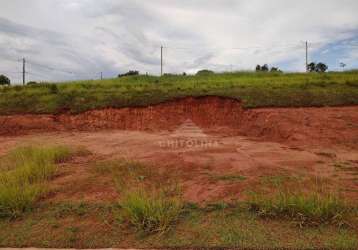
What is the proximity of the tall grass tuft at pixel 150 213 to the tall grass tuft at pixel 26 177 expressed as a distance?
4.71 feet

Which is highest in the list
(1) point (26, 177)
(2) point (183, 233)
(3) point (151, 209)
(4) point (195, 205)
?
(1) point (26, 177)

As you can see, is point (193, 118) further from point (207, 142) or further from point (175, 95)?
point (207, 142)

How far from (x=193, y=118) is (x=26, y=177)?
9.77 meters

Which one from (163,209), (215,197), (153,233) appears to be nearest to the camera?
(153,233)

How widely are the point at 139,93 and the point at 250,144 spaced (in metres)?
7.45

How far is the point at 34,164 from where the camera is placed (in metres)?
6.00

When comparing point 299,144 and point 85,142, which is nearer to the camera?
point 299,144

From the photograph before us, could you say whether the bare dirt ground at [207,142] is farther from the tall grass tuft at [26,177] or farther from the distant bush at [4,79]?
the distant bush at [4,79]

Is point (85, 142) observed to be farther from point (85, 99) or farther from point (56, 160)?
point (85, 99)

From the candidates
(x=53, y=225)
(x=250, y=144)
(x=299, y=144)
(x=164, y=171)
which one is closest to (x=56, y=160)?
(x=164, y=171)

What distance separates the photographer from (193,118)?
14539 mm

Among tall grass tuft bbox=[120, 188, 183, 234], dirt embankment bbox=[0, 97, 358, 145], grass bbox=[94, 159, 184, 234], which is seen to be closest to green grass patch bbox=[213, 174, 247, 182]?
grass bbox=[94, 159, 184, 234]

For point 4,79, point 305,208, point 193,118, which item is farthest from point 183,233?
point 4,79

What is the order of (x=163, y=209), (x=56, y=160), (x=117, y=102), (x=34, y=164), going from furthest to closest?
(x=117, y=102) → (x=56, y=160) → (x=34, y=164) → (x=163, y=209)
